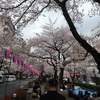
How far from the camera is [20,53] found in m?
33.5

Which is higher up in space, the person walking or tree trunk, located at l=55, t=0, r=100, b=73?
tree trunk, located at l=55, t=0, r=100, b=73

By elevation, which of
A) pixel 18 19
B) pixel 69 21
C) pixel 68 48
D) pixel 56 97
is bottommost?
pixel 56 97

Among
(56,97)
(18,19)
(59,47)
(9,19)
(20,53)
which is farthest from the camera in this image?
(20,53)

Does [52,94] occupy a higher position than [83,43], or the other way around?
[83,43]

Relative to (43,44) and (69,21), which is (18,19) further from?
(43,44)

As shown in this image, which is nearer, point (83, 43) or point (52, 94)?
point (52, 94)

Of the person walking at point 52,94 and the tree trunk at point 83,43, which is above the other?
the tree trunk at point 83,43

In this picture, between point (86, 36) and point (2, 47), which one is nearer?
point (2, 47)

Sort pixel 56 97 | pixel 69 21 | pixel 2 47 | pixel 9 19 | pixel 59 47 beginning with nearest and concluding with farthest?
pixel 56 97 < pixel 69 21 < pixel 9 19 < pixel 2 47 < pixel 59 47

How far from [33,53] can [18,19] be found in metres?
23.6

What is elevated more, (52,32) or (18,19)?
(52,32)

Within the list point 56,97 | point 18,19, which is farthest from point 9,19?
point 56,97

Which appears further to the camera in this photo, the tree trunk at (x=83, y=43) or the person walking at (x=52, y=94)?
the tree trunk at (x=83, y=43)

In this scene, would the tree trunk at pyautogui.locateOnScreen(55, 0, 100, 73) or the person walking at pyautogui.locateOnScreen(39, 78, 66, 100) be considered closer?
the person walking at pyautogui.locateOnScreen(39, 78, 66, 100)
